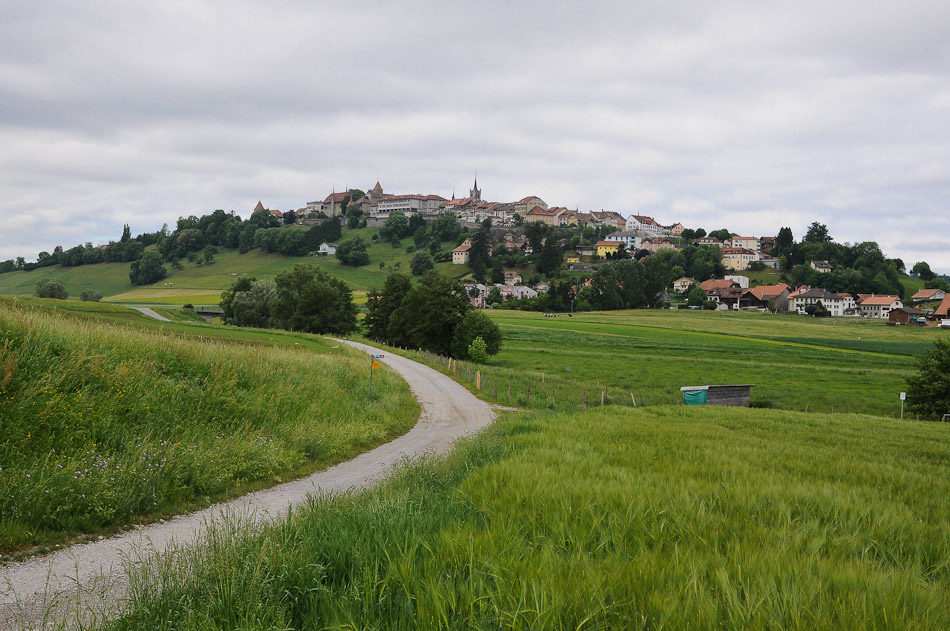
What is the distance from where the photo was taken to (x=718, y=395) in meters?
33.1

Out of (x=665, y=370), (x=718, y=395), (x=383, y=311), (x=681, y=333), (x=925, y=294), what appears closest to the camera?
(x=718, y=395)

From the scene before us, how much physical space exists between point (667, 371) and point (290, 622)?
5339cm

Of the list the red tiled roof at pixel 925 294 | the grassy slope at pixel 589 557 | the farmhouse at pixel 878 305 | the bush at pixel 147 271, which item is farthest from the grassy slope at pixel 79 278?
the red tiled roof at pixel 925 294

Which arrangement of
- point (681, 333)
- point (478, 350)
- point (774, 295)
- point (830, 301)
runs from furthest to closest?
point (774, 295) < point (830, 301) < point (681, 333) < point (478, 350)

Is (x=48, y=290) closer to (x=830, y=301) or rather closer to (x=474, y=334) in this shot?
(x=474, y=334)

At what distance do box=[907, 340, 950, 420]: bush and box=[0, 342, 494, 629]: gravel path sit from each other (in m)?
30.3

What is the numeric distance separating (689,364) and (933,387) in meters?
24.4

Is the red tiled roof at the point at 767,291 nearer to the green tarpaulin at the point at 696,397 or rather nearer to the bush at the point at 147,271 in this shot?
the green tarpaulin at the point at 696,397

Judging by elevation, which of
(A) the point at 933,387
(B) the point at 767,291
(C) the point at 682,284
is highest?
(C) the point at 682,284

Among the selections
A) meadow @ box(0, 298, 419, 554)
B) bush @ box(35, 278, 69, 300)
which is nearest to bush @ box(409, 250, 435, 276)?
bush @ box(35, 278, 69, 300)

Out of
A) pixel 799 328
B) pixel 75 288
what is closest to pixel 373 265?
pixel 75 288

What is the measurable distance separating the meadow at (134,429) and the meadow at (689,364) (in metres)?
18.0

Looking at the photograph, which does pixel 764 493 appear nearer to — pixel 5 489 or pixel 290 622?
pixel 290 622

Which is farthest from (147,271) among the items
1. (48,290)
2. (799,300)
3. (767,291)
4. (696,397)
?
(799,300)
